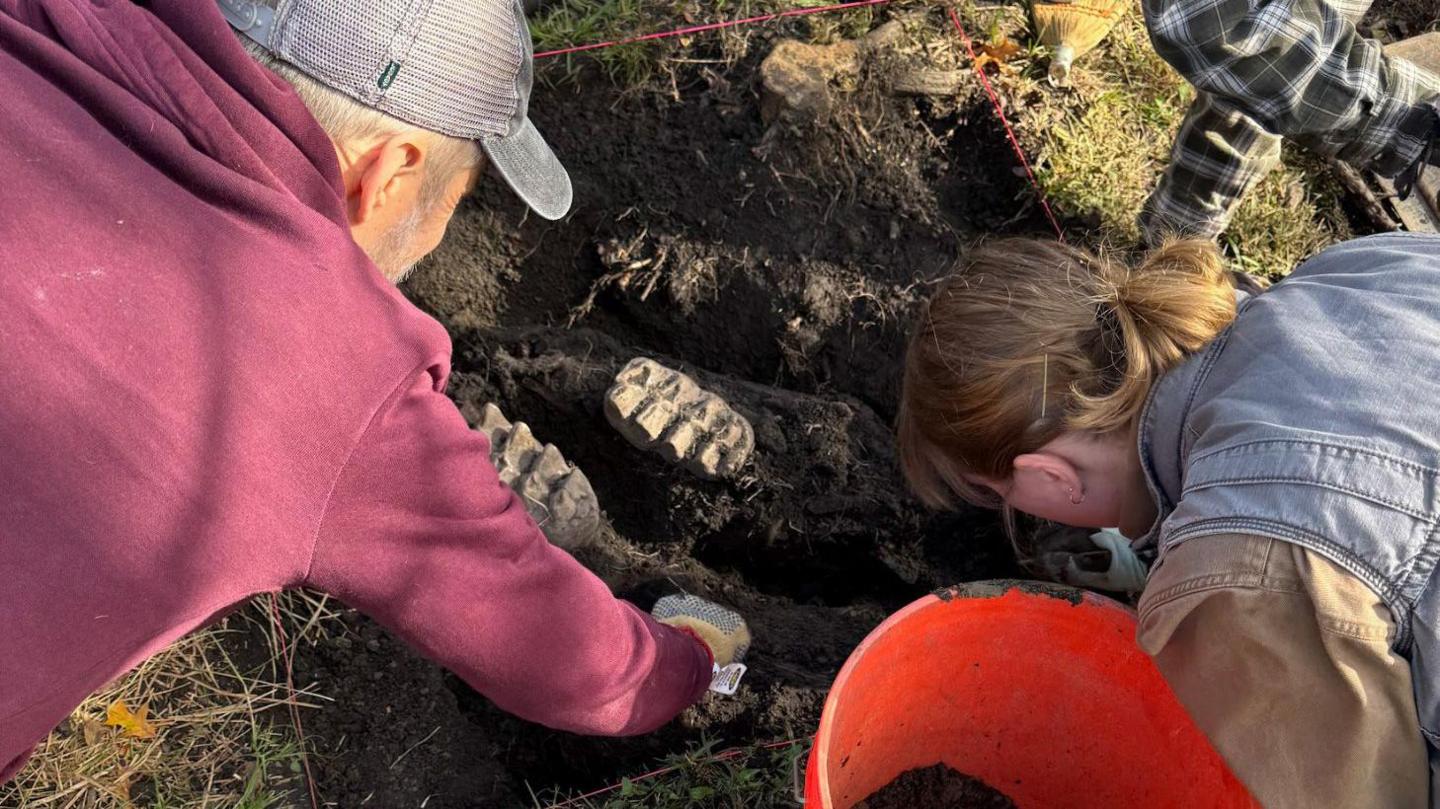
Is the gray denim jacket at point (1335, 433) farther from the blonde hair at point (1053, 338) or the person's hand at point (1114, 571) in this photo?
the person's hand at point (1114, 571)

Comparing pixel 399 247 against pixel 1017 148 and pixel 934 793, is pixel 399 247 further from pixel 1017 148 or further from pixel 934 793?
pixel 1017 148

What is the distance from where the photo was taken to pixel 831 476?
7.88ft

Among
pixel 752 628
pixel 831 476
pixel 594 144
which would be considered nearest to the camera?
pixel 752 628

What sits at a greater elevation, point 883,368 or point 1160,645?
point 1160,645

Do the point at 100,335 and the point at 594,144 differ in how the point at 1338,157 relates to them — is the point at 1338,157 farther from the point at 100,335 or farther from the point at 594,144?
the point at 100,335

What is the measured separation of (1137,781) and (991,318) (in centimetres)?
90

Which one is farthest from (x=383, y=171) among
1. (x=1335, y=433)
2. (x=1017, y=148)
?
(x=1017, y=148)

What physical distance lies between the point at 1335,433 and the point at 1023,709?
31.7 inches

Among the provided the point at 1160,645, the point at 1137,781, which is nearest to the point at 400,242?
the point at 1160,645

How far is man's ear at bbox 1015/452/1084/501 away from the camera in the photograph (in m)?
1.59

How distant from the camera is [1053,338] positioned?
1.55 metres

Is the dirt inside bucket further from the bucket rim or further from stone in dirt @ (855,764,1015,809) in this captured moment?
the bucket rim

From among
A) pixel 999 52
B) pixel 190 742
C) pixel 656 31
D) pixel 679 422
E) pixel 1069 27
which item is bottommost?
pixel 190 742

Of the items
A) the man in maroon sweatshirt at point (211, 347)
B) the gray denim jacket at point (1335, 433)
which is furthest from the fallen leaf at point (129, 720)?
the gray denim jacket at point (1335, 433)
